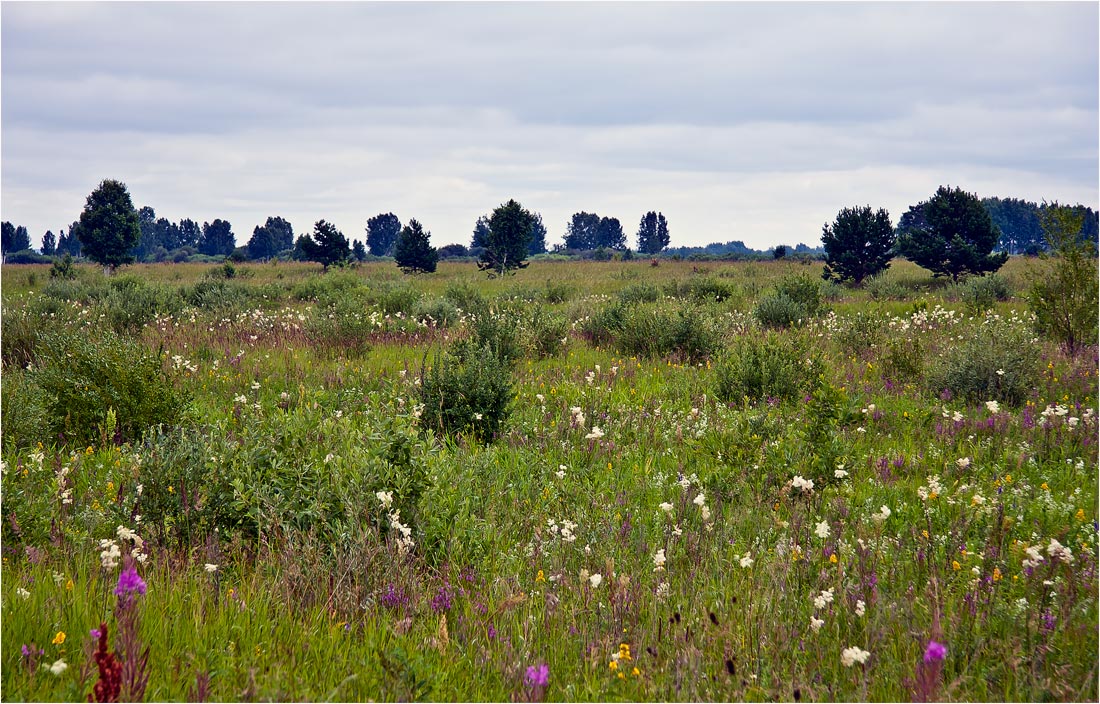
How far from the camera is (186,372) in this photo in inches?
348

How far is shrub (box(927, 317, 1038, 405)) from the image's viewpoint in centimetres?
797

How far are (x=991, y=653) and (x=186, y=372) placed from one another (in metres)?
8.99

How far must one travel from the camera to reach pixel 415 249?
47062 millimetres

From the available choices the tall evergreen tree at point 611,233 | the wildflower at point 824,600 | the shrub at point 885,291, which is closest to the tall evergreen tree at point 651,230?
the tall evergreen tree at point 611,233

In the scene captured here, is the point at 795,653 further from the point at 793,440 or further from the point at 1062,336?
the point at 1062,336

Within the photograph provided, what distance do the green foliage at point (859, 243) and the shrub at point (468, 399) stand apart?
1183 inches

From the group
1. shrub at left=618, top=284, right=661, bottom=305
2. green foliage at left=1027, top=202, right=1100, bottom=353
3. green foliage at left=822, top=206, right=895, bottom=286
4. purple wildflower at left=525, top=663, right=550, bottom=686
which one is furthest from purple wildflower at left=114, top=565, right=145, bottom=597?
green foliage at left=822, top=206, right=895, bottom=286

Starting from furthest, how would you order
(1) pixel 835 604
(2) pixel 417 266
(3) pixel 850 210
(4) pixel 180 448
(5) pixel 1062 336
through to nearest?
1. (2) pixel 417 266
2. (3) pixel 850 210
3. (5) pixel 1062 336
4. (4) pixel 180 448
5. (1) pixel 835 604

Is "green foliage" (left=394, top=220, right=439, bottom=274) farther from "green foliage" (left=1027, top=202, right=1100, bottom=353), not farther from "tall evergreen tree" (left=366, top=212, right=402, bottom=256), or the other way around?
"tall evergreen tree" (left=366, top=212, right=402, bottom=256)

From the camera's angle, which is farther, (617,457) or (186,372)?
→ (186,372)

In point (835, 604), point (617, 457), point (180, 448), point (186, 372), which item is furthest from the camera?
point (186, 372)

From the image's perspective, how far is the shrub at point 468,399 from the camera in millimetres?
6680

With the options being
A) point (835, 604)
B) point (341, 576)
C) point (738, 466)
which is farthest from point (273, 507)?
point (738, 466)

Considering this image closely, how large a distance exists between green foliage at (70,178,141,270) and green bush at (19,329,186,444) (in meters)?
50.0
